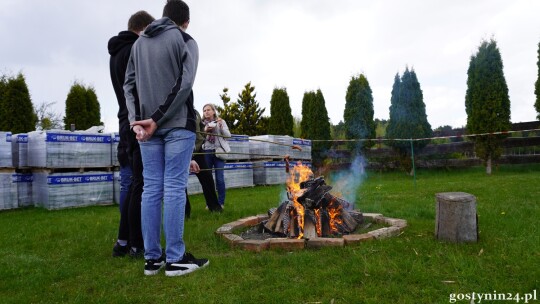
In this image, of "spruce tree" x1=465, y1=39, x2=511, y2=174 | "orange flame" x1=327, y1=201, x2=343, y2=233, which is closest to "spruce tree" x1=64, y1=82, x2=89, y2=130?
"orange flame" x1=327, y1=201, x2=343, y2=233

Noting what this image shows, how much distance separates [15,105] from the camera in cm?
1145

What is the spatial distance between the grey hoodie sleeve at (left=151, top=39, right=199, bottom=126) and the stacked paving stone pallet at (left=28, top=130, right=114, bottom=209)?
5.68m

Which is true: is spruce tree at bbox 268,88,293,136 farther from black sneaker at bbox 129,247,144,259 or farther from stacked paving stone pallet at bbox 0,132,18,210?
black sneaker at bbox 129,247,144,259

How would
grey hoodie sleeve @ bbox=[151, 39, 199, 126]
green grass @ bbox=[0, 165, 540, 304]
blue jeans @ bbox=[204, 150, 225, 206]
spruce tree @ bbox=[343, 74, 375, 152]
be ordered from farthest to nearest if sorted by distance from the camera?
spruce tree @ bbox=[343, 74, 375, 152], blue jeans @ bbox=[204, 150, 225, 206], grey hoodie sleeve @ bbox=[151, 39, 199, 126], green grass @ bbox=[0, 165, 540, 304]

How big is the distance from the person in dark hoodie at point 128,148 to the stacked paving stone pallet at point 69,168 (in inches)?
176

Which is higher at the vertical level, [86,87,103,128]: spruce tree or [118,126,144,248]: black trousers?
[86,87,103,128]: spruce tree

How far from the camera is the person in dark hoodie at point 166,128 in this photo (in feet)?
9.34

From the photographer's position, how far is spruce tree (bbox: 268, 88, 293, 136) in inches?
671

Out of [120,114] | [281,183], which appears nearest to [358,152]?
[281,183]

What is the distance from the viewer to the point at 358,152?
15.2 m

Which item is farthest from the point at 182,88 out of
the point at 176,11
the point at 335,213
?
the point at 335,213

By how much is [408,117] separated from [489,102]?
2.61 meters

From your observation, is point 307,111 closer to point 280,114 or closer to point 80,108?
point 280,114

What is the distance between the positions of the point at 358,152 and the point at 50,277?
13247 mm
